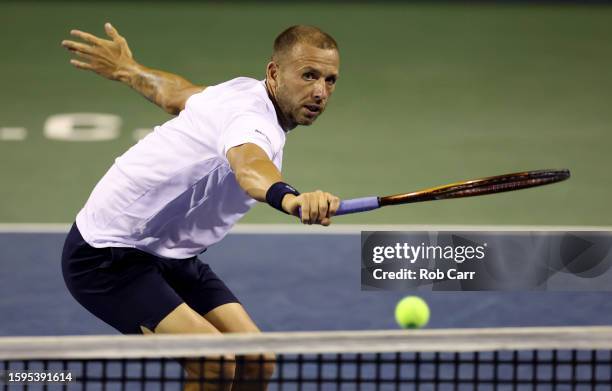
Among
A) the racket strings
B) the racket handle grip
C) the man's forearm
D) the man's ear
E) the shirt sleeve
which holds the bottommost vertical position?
the racket handle grip

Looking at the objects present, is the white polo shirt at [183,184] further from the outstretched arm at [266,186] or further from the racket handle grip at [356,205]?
the racket handle grip at [356,205]

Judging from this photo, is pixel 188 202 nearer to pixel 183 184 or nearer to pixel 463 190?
pixel 183 184

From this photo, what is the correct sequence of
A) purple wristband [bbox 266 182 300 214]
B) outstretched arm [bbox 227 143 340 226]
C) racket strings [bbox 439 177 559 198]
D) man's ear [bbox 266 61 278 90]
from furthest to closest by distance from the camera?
man's ear [bbox 266 61 278 90], racket strings [bbox 439 177 559 198], purple wristband [bbox 266 182 300 214], outstretched arm [bbox 227 143 340 226]

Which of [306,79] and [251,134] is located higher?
[306,79]

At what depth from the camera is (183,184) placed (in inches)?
203

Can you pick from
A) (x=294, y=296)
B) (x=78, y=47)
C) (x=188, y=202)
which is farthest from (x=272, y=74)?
(x=294, y=296)

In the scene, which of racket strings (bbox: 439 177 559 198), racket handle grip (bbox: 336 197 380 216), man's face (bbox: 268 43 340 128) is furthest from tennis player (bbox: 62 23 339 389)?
racket strings (bbox: 439 177 559 198)

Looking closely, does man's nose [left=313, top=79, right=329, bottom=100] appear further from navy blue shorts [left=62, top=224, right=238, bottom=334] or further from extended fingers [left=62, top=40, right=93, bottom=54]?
extended fingers [left=62, top=40, right=93, bottom=54]

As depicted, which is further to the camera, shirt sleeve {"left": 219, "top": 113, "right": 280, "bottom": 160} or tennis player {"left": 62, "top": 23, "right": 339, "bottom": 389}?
tennis player {"left": 62, "top": 23, "right": 339, "bottom": 389}

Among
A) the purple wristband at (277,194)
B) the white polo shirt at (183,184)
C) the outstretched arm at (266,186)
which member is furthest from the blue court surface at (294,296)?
the purple wristband at (277,194)

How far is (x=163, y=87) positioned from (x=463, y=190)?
6.48ft

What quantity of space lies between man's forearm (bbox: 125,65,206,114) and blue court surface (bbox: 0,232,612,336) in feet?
6.08

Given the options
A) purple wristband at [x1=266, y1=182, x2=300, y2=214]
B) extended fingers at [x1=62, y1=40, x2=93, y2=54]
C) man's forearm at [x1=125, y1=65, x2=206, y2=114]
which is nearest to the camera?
purple wristband at [x1=266, y1=182, x2=300, y2=214]

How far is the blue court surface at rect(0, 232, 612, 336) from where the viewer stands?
7730 mm
